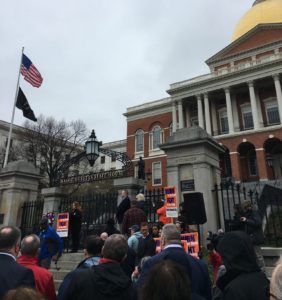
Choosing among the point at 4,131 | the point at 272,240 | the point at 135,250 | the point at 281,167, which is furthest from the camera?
the point at 4,131

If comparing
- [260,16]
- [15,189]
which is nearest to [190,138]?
[15,189]

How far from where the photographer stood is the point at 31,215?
1393 centimetres

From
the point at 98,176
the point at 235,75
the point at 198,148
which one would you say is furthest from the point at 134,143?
the point at 198,148

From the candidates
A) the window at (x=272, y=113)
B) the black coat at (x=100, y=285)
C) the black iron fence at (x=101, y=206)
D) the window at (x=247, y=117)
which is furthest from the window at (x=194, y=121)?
the black coat at (x=100, y=285)

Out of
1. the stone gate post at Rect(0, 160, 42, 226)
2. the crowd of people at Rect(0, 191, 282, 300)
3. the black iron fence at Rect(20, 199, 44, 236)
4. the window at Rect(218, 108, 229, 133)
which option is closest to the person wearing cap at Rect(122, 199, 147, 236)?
the crowd of people at Rect(0, 191, 282, 300)

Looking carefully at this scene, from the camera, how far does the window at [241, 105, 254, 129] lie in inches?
1687

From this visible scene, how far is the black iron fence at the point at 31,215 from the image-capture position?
13.6 meters

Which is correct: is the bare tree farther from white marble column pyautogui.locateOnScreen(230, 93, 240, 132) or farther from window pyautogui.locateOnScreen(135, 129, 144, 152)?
white marble column pyautogui.locateOnScreen(230, 93, 240, 132)

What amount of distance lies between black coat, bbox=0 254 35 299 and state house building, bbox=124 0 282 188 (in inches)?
1348

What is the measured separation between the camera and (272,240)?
9.80 meters

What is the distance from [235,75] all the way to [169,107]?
12145 millimetres

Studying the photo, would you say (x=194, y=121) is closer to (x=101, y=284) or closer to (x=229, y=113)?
(x=229, y=113)

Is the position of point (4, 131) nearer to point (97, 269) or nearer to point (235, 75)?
point (235, 75)

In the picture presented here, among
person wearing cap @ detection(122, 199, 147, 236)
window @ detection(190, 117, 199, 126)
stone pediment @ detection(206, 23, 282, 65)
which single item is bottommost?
person wearing cap @ detection(122, 199, 147, 236)
